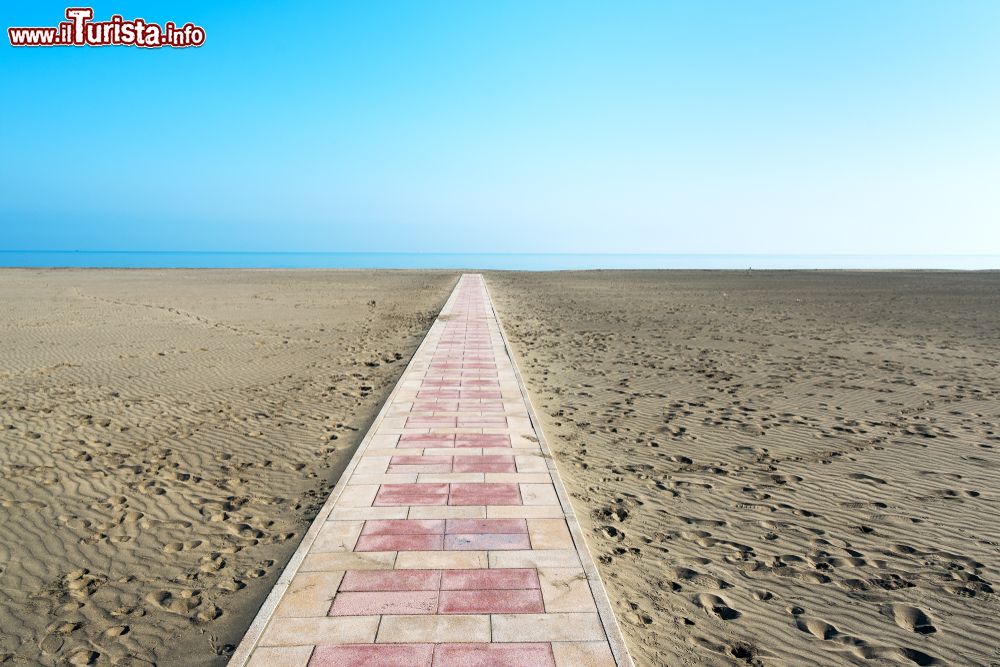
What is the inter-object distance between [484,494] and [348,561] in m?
1.31

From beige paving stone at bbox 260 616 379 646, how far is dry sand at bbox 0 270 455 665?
0.95 feet

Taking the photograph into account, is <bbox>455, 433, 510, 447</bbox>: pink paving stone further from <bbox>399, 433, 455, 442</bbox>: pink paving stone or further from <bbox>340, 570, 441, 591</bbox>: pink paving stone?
<bbox>340, 570, 441, 591</bbox>: pink paving stone

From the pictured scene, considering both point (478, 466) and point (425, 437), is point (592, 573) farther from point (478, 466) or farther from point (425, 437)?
point (425, 437)

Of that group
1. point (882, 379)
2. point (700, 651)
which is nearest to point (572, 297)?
point (882, 379)

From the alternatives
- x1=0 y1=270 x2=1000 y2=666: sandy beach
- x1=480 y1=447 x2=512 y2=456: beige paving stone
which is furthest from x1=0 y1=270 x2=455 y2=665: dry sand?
x1=480 y1=447 x2=512 y2=456: beige paving stone

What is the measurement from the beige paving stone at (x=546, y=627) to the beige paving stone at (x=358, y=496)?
1754 millimetres

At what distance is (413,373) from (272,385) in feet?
6.86

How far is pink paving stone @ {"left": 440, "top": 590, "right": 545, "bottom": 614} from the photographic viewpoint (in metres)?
3.35

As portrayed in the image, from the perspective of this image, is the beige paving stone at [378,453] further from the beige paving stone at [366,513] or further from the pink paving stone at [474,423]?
the beige paving stone at [366,513]

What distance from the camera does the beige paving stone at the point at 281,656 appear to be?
116 inches

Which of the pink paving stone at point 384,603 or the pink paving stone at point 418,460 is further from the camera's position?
the pink paving stone at point 418,460

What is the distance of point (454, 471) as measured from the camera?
538cm

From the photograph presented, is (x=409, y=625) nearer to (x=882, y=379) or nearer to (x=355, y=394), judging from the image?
(x=355, y=394)

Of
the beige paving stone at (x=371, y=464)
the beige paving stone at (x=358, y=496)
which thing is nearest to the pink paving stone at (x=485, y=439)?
the beige paving stone at (x=371, y=464)
